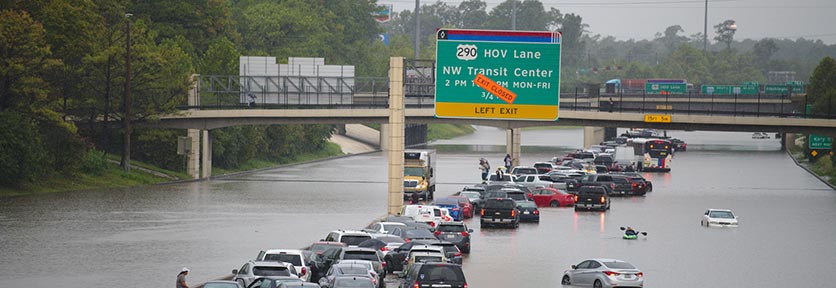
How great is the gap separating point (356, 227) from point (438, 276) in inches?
955

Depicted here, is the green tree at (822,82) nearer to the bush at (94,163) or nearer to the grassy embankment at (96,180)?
the grassy embankment at (96,180)

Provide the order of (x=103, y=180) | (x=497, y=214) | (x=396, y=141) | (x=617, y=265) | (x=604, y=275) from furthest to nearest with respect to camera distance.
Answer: (x=103, y=180), (x=396, y=141), (x=497, y=214), (x=617, y=265), (x=604, y=275)

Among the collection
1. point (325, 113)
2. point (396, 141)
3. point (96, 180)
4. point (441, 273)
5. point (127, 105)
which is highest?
point (127, 105)

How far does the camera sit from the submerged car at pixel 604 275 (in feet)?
117

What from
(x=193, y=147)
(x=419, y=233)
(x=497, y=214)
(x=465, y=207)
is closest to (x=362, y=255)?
(x=419, y=233)

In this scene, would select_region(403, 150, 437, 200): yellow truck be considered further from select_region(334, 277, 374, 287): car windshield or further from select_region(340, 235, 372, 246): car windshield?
select_region(334, 277, 374, 287): car windshield

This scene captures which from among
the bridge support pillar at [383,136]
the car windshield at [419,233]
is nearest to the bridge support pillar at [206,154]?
the car windshield at [419,233]

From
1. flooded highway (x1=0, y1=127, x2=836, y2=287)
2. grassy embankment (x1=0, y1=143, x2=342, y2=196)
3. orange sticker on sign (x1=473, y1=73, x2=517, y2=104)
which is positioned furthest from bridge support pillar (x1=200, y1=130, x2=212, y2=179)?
orange sticker on sign (x1=473, y1=73, x2=517, y2=104)

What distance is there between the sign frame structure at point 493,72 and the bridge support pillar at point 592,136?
8914cm

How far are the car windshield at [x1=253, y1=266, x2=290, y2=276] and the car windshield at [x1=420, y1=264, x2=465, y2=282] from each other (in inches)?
151

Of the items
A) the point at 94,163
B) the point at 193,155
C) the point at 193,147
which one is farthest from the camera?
the point at 193,155

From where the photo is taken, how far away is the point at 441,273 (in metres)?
33.0

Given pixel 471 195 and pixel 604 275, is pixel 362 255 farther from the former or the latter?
pixel 471 195

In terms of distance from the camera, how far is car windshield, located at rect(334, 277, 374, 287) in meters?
32.1
